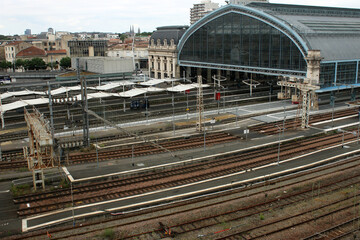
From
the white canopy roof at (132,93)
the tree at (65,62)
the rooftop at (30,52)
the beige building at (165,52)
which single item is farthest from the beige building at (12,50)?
the white canopy roof at (132,93)

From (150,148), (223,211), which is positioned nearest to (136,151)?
(150,148)

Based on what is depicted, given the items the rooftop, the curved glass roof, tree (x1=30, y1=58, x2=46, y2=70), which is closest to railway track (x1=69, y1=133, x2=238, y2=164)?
the curved glass roof

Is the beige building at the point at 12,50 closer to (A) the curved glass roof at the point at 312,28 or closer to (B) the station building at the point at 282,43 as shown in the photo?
(B) the station building at the point at 282,43

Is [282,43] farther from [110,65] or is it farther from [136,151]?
[110,65]

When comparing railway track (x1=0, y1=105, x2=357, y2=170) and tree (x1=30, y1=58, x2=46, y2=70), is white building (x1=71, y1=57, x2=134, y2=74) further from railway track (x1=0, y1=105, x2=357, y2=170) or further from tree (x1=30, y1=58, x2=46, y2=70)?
railway track (x1=0, y1=105, x2=357, y2=170)

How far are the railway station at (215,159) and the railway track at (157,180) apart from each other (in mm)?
110

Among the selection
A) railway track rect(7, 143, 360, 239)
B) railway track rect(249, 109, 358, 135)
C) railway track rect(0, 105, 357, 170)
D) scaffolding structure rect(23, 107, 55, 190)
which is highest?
scaffolding structure rect(23, 107, 55, 190)

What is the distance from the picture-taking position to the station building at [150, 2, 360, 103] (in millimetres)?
65125

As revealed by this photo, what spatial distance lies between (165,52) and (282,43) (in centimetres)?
3990

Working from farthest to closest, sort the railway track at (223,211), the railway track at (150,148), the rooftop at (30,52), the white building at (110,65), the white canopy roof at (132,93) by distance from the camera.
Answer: the rooftop at (30,52)
the white building at (110,65)
the white canopy roof at (132,93)
the railway track at (150,148)
the railway track at (223,211)

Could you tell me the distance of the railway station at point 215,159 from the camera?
81.4 feet

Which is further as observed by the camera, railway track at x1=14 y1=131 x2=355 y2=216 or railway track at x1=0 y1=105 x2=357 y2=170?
railway track at x1=0 y1=105 x2=357 y2=170

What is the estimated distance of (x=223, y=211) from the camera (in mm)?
26266

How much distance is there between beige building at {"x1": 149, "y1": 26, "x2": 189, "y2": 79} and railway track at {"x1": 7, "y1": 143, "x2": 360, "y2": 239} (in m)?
68.1
